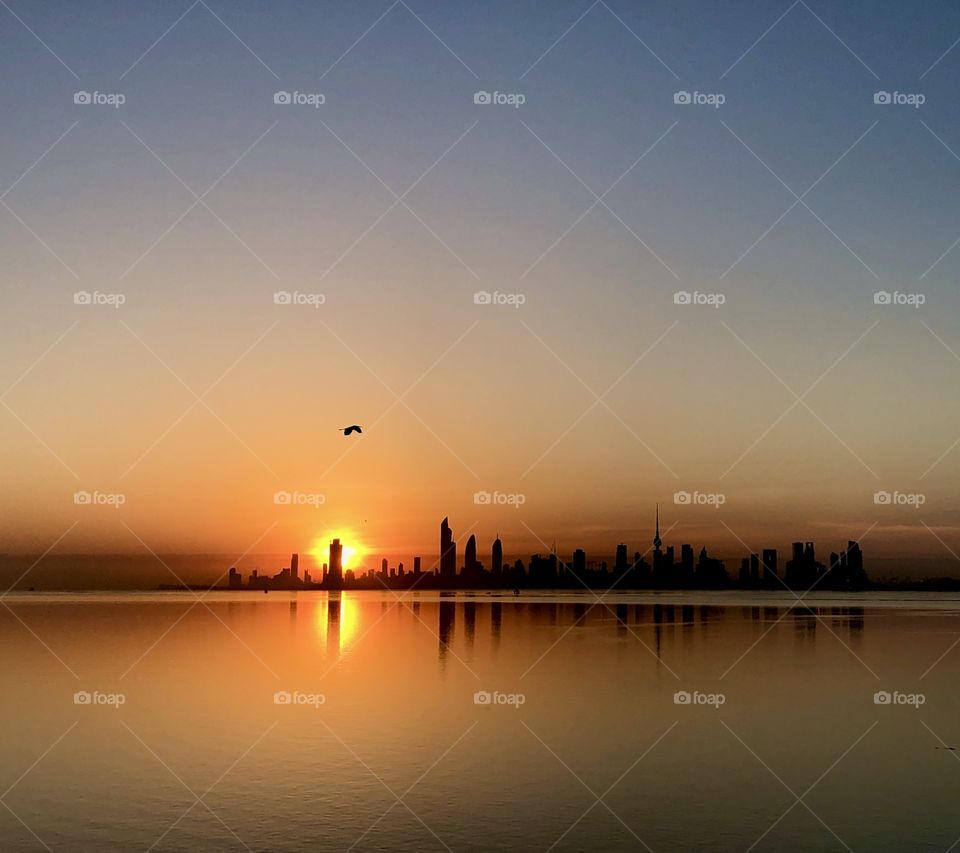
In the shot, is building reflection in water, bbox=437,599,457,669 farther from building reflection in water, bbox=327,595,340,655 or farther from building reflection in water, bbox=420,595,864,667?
building reflection in water, bbox=327,595,340,655

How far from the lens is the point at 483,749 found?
3225 cm

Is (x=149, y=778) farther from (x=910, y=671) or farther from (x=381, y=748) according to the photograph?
(x=910, y=671)

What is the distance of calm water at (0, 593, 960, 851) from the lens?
23.8 meters

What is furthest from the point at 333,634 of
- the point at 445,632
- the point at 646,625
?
the point at 646,625

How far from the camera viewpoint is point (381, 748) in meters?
31.9

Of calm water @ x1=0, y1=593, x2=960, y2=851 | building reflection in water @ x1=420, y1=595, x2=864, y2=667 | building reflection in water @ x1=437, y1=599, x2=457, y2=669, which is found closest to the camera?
calm water @ x1=0, y1=593, x2=960, y2=851

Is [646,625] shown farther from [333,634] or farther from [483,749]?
[483,749]

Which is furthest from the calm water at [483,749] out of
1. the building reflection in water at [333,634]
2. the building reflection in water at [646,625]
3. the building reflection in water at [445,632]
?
the building reflection in water at [646,625]

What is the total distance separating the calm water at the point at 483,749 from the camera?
2381 centimetres

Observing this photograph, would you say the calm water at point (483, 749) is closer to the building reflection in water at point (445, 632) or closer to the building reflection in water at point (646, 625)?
the building reflection in water at point (445, 632)

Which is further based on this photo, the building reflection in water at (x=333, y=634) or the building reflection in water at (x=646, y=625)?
the building reflection in water at (x=646, y=625)

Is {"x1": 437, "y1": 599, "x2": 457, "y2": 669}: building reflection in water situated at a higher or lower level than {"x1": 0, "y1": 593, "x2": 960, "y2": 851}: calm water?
higher

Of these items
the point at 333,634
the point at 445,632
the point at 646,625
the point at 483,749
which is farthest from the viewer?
the point at 646,625

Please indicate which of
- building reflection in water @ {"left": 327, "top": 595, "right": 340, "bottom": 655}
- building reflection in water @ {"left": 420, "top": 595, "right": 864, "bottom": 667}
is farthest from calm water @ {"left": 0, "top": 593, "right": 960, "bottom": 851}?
building reflection in water @ {"left": 420, "top": 595, "right": 864, "bottom": 667}
